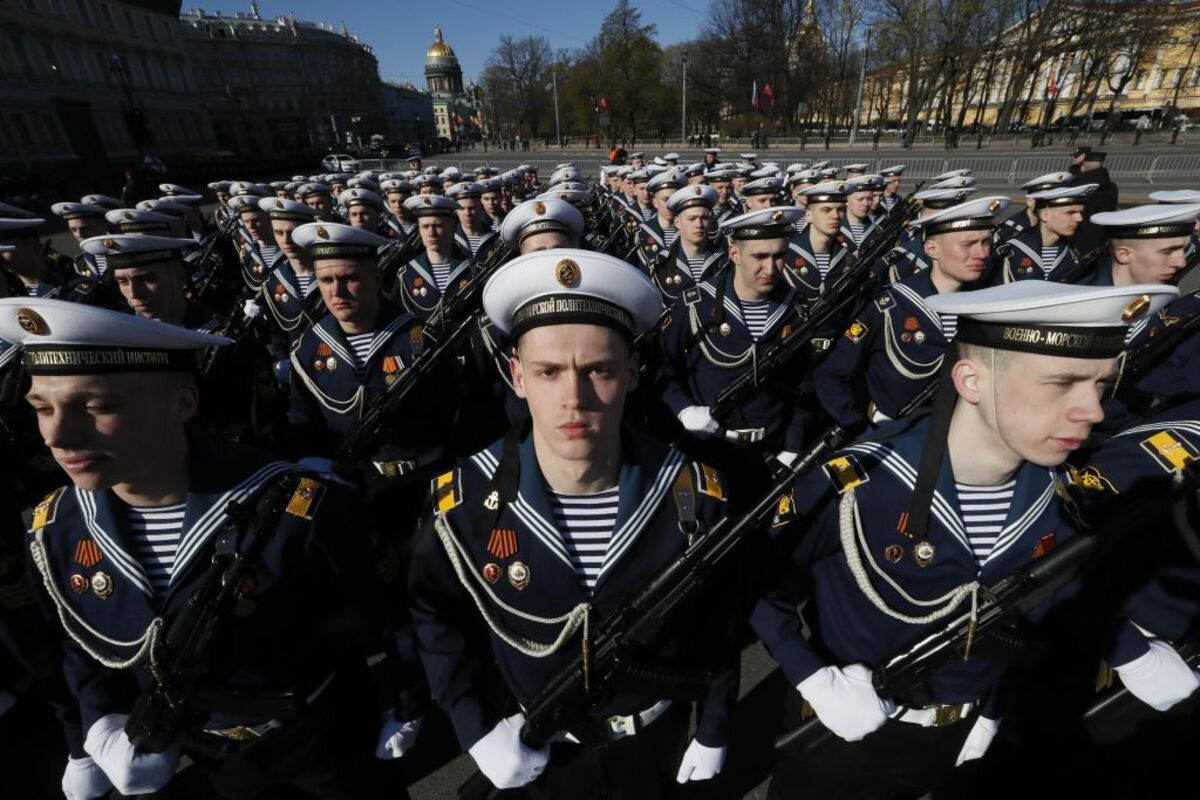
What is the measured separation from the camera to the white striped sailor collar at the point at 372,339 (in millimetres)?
3979

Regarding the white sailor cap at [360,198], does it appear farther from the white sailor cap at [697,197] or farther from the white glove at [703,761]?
the white glove at [703,761]

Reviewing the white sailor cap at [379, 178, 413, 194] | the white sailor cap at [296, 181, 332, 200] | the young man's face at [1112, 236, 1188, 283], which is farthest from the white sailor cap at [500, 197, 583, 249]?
the white sailor cap at [379, 178, 413, 194]

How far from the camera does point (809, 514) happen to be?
88.7 inches

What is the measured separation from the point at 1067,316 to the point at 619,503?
1562mm

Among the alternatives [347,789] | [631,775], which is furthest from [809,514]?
[347,789]

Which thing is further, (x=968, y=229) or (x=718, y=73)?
(x=718, y=73)

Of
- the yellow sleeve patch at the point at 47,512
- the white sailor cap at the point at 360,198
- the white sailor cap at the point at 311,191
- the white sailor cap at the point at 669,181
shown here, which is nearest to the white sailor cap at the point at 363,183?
the white sailor cap at the point at 311,191

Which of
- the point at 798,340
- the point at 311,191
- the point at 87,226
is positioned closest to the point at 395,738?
the point at 798,340

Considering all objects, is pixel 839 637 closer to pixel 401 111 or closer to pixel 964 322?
pixel 964 322

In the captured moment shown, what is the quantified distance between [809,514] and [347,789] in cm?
239

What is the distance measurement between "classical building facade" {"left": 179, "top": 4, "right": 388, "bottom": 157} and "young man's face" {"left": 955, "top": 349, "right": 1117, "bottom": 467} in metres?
73.4

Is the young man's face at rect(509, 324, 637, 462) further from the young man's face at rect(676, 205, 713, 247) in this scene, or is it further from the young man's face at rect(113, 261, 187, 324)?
the young man's face at rect(676, 205, 713, 247)

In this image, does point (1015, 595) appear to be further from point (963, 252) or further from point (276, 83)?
point (276, 83)

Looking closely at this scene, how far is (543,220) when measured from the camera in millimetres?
4934
